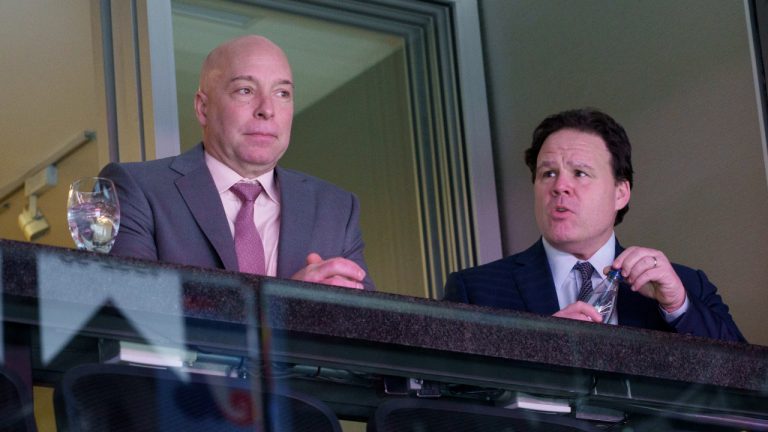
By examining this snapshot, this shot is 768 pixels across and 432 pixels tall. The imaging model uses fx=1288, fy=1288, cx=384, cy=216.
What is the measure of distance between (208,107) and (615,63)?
1.91 m

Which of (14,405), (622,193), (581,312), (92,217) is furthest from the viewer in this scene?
(622,193)

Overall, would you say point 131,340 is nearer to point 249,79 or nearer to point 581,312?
point 581,312

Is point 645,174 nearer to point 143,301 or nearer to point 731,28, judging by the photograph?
point 731,28

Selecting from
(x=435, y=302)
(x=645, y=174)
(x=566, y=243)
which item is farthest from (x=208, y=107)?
(x=645, y=174)

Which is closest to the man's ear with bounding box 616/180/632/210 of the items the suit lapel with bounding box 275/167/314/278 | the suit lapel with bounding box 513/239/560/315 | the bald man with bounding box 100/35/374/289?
the suit lapel with bounding box 513/239/560/315

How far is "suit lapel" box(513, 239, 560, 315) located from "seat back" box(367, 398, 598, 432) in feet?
4.11

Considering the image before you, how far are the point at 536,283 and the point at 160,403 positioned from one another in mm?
1665

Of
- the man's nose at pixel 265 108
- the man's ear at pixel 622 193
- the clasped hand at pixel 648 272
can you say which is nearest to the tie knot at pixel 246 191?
the man's nose at pixel 265 108

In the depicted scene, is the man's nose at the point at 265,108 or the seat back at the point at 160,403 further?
the man's nose at the point at 265,108

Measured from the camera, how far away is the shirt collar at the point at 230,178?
265 cm

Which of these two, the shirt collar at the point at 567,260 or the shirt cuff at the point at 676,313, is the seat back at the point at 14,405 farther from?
the shirt collar at the point at 567,260

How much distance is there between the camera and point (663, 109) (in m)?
4.07

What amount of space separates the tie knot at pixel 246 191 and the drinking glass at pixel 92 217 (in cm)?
74

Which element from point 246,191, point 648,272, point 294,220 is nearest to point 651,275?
point 648,272
